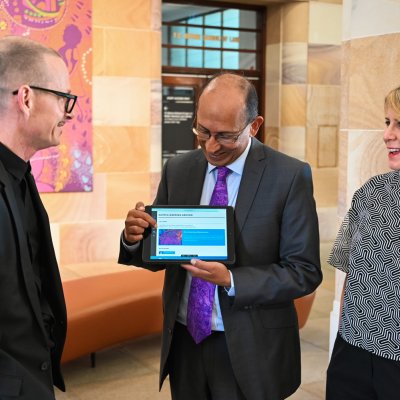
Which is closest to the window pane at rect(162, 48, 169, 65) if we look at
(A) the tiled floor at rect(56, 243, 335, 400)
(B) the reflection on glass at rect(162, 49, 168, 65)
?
(B) the reflection on glass at rect(162, 49, 168, 65)

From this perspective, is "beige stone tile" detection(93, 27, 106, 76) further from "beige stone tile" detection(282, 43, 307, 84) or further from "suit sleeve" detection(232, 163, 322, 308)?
"suit sleeve" detection(232, 163, 322, 308)

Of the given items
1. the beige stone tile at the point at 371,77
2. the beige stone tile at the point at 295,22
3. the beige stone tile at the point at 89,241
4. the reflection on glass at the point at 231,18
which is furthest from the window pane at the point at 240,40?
the beige stone tile at the point at 371,77

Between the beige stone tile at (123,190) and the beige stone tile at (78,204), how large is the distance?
9cm

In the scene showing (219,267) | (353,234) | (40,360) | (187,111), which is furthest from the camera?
(187,111)

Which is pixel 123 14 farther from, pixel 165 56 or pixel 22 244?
pixel 22 244

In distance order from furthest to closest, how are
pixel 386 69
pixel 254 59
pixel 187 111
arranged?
pixel 254 59 → pixel 187 111 → pixel 386 69

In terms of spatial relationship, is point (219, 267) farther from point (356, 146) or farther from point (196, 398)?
point (356, 146)

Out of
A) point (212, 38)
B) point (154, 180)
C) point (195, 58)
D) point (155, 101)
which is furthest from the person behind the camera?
point (212, 38)

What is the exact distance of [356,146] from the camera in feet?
13.5

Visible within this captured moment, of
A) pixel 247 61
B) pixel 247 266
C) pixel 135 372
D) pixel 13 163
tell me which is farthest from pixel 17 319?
pixel 247 61

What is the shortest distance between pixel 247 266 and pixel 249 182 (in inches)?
12.4

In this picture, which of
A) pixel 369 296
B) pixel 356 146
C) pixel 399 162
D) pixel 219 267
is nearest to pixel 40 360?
pixel 219 267

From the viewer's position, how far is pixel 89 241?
771 cm

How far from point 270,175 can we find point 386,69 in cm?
175
